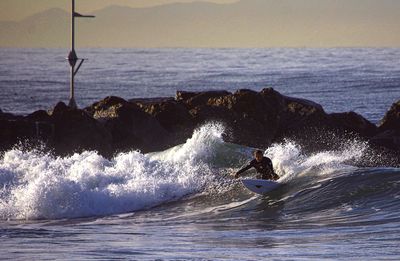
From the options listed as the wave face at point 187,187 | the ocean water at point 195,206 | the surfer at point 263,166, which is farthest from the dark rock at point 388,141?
the surfer at point 263,166

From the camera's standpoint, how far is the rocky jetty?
109 ft

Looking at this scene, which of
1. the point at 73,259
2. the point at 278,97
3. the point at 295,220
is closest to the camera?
the point at 73,259

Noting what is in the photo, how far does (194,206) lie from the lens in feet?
85.6

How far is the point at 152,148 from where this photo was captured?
34.4 m

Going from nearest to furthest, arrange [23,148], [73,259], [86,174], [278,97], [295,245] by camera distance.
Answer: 1. [73,259]
2. [295,245]
3. [86,174]
4. [23,148]
5. [278,97]

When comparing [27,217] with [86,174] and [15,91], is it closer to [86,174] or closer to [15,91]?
[86,174]

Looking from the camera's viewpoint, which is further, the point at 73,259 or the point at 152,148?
the point at 152,148

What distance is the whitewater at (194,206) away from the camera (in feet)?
62.1

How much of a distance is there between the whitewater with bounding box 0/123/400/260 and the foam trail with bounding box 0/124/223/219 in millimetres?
31

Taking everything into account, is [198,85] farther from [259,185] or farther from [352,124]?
[259,185]

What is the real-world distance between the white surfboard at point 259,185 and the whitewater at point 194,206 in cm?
23

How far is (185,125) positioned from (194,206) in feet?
32.0

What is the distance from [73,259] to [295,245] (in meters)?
4.01

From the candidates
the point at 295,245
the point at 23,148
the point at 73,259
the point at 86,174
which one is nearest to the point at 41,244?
the point at 73,259
